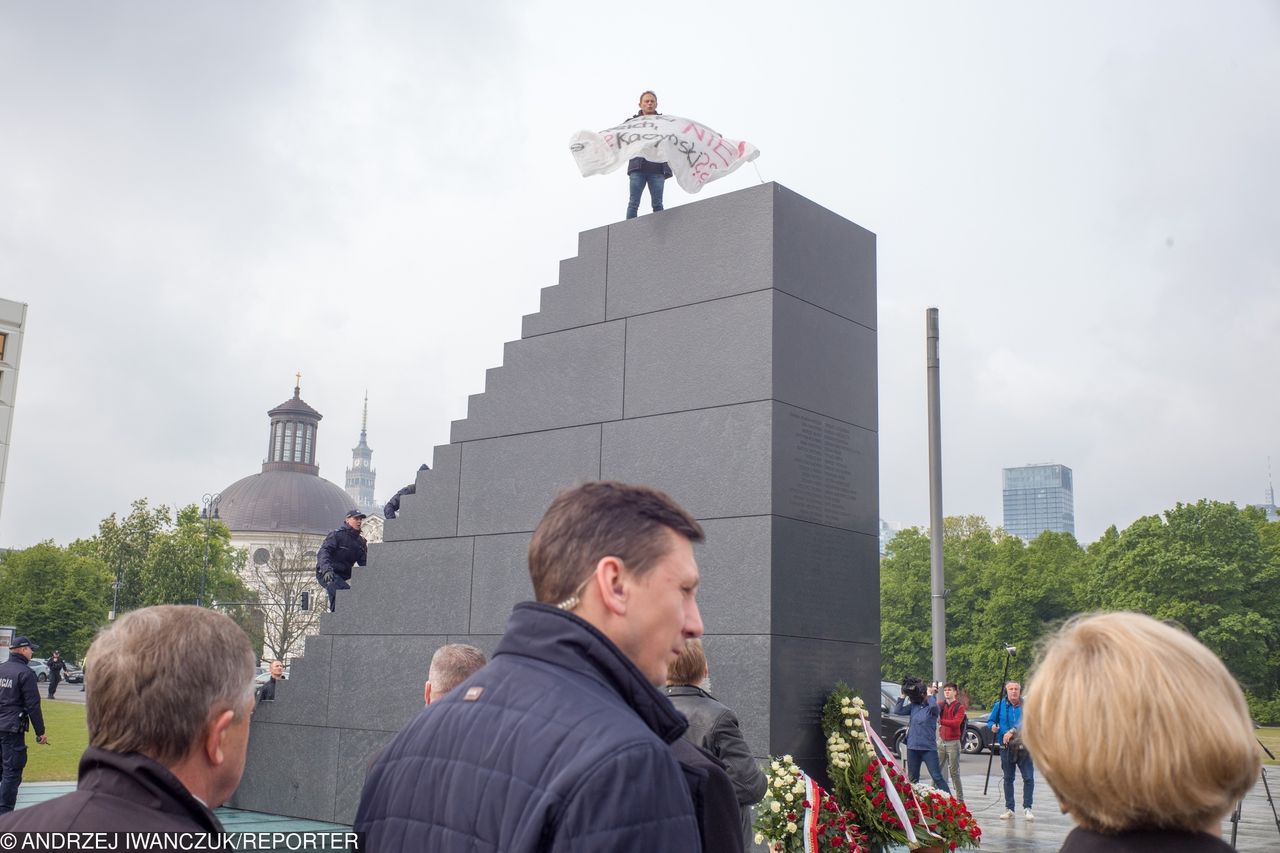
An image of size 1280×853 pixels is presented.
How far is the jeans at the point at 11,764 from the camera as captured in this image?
38.7 feet

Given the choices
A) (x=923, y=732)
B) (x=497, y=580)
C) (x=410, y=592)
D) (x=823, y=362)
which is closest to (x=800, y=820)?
(x=823, y=362)

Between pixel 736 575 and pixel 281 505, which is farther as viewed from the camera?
pixel 281 505

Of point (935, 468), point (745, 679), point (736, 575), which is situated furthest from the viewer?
point (935, 468)

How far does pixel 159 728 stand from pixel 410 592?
376 inches

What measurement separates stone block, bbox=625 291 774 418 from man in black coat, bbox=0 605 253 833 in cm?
728

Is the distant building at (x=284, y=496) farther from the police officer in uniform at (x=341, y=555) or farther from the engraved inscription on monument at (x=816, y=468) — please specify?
the engraved inscription on monument at (x=816, y=468)

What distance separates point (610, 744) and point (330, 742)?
1077 cm

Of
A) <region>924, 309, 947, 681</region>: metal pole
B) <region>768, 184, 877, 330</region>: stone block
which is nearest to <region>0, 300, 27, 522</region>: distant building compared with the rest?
<region>924, 309, 947, 681</region>: metal pole

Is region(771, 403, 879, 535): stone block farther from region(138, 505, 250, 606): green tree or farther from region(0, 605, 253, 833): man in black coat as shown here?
region(138, 505, 250, 606): green tree

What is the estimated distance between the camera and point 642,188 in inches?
449

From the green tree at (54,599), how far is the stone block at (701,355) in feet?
227

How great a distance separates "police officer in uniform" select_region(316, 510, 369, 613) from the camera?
12.4 metres

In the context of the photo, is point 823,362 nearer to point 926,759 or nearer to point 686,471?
point 686,471

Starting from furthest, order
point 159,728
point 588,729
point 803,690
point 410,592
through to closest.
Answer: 1. point 410,592
2. point 803,690
3. point 159,728
4. point 588,729
